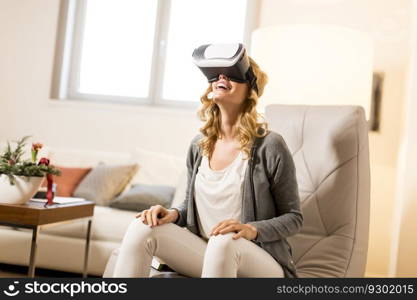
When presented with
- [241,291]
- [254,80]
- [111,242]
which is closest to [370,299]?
[241,291]

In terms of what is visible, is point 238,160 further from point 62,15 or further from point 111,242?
point 62,15

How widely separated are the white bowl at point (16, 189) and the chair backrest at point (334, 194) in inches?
46.8

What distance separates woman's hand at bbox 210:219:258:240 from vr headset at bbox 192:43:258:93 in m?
0.49

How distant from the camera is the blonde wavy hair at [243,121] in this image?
5.61 feet

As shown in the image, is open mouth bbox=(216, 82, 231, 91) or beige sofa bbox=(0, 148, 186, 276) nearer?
Result: open mouth bbox=(216, 82, 231, 91)

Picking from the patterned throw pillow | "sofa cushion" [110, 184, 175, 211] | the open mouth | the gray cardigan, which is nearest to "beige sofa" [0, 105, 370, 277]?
the gray cardigan

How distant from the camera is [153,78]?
14.8ft

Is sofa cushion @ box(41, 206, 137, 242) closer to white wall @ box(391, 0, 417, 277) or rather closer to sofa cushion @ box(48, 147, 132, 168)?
sofa cushion @ box(48, 147, 132, 168)

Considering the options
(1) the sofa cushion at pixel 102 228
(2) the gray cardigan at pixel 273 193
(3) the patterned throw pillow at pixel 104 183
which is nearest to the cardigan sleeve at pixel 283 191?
(2) the gray cardigan at pixel 273 193

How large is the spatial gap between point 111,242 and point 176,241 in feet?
5.46

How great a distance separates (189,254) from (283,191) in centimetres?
36

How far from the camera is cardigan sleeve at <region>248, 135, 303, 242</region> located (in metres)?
1.59

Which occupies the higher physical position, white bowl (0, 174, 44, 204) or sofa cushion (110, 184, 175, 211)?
white bowl (0, 174, 44, 204)

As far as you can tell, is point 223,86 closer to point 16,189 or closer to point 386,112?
point 16,189
